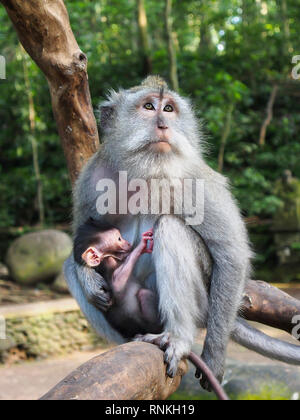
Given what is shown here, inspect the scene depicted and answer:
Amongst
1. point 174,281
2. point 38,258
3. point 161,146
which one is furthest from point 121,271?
point 38,258

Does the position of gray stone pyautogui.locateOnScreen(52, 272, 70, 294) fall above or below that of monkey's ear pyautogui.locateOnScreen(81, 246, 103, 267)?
below

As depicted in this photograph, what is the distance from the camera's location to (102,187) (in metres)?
3.19

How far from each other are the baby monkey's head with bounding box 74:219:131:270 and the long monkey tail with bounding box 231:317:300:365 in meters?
0.91

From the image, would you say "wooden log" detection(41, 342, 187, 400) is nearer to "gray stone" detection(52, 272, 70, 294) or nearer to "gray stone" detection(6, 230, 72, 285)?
"gray stone" detection(52, 272, 70, 294)

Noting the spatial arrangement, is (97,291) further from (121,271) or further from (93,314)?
(93,314)

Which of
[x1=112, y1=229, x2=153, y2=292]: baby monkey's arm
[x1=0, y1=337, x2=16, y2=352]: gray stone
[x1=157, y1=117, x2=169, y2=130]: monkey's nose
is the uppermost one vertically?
[x1=157, y1=117, x2=169, y2=130]: monkey's nose

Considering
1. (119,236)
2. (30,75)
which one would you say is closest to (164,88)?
(119,236)

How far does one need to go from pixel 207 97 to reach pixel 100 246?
9835 millimetres

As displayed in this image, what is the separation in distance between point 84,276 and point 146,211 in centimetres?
56

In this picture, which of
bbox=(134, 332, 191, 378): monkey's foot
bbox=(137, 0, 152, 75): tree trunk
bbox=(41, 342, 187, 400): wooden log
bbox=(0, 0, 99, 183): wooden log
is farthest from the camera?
bbox=(137, 0, 152, 75): tree trunk

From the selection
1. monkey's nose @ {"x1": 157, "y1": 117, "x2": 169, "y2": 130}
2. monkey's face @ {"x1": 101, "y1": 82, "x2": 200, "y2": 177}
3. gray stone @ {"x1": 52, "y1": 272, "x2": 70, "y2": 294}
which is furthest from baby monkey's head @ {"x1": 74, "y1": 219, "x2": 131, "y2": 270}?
gray stone @ {"x1": 52, "y1": 272, "x2": 70, "y2": 294}

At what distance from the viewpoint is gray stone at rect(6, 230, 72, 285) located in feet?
34.1
